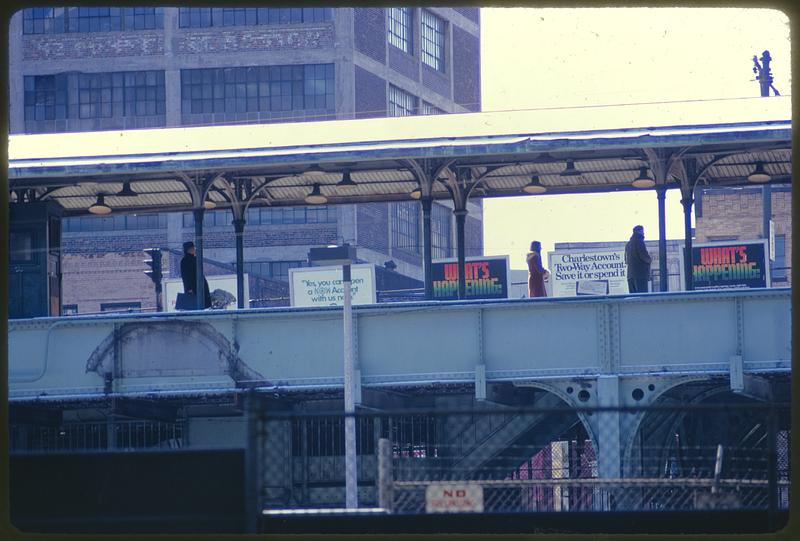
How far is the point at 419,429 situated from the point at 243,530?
16.8 meters

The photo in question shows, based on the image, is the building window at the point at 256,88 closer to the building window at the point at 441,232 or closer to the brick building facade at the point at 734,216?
the building window at the point at 441,232

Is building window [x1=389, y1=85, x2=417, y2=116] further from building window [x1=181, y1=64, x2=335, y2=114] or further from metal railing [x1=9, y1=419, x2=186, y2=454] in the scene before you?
metal railing [x1=9, y1=419, x2=186, y2=454]

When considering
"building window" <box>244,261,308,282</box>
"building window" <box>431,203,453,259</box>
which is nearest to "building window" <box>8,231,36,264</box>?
"building window" <box>244,261,308,282</box>

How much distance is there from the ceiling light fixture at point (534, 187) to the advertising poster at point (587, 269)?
14.1 meters

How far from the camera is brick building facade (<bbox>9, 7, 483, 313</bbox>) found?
2506 inches

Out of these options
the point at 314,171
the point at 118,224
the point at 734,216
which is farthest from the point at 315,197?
the point at 118,224

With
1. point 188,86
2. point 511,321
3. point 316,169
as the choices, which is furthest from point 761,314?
point 188,86

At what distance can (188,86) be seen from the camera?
2574 inches

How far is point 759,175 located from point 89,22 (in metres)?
47.3

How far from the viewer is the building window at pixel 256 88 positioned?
6475 cm

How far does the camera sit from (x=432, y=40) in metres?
72.0

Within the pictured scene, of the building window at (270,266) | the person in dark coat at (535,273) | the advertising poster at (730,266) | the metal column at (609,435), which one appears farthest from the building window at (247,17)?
the metal column at (609,435)

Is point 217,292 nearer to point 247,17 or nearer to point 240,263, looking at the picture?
point 240,263

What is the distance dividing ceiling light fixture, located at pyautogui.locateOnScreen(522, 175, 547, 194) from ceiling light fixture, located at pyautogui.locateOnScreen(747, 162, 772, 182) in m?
3.58
